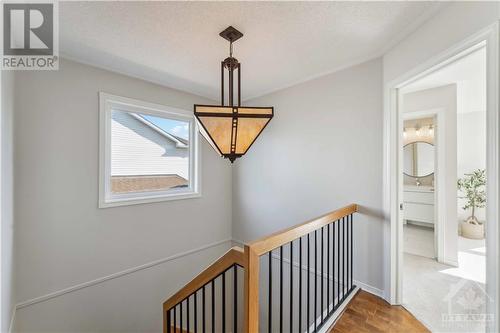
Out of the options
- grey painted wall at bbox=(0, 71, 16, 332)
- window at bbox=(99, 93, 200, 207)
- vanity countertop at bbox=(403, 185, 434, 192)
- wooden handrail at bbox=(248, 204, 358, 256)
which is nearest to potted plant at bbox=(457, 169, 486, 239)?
vanity countertop at bbox=(403, 185, 434, 192)

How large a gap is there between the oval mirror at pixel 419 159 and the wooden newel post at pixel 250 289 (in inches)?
201

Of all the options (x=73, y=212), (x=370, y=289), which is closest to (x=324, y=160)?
(x=370, y=289)

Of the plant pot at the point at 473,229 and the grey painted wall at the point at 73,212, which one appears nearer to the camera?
the grey painted wall at the point at 73,212

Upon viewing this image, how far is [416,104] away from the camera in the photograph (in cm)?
345

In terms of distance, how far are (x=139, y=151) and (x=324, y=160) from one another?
2418 millimetres

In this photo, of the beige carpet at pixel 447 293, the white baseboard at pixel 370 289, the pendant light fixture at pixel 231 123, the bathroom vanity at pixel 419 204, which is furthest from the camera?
the bathroom vanity at pixel 419 204

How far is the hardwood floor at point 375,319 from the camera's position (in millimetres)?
Answer: 1816

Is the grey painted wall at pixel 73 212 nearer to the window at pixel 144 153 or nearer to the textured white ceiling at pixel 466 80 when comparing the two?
the window at pixel 144 153

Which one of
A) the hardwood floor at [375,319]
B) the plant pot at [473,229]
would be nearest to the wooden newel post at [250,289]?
the hardwood floor at [375,319]

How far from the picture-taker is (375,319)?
1924 millimetres

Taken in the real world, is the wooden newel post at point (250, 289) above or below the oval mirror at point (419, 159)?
below

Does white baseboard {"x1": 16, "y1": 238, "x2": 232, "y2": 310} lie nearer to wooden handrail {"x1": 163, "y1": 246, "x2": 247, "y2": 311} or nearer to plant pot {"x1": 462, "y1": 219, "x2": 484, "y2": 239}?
wooden handrail {"x1": 163, "y1": 246, "x2": 247, "y2": 311}

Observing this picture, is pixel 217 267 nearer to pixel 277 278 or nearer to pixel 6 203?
pixel 6 203

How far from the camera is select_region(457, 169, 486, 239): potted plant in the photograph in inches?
158
